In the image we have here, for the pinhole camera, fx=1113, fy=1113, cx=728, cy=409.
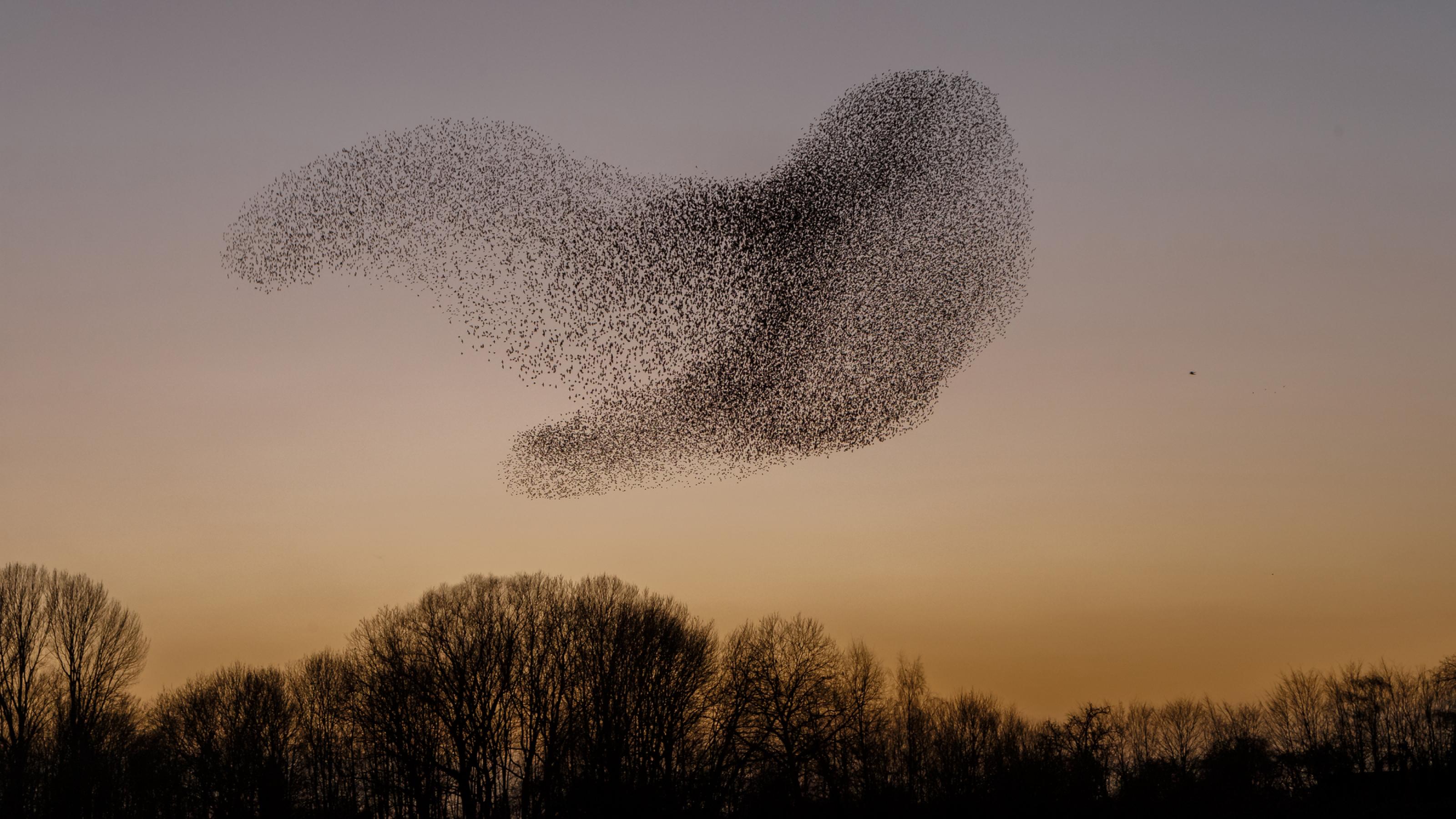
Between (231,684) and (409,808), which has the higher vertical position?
(231,684)

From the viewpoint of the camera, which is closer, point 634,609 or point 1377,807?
point 634,609

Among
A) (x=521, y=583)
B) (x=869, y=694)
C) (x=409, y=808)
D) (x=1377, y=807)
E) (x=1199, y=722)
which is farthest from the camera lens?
(x=1199, y=722)

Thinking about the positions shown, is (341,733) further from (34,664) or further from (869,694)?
(869,694)

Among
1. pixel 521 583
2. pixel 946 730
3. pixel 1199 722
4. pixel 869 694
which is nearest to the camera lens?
pixel 521 583

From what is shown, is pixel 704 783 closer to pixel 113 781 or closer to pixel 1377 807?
pixel 113 781

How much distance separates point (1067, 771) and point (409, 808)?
132ft

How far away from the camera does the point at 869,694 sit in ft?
236

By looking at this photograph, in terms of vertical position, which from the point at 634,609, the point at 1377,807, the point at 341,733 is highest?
the point at 634,609

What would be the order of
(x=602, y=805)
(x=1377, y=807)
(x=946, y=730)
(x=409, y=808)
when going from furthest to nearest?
(x=946, y=730), (x=1377, y=807), (x=409, y=808), (x=602, y=805)

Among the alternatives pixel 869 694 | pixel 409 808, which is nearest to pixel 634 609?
pixel 409 808

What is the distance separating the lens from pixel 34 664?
55.3 meters

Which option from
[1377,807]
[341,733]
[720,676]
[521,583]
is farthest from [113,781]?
[1377,807]

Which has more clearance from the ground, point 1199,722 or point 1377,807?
point 1199,722

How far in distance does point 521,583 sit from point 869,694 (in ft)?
83.1
